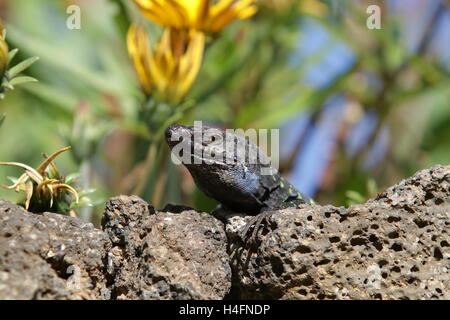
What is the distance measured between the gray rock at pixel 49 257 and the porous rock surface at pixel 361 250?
16.2 inches

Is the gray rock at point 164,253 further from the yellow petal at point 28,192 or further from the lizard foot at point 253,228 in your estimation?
the yellow petal at point 28,192

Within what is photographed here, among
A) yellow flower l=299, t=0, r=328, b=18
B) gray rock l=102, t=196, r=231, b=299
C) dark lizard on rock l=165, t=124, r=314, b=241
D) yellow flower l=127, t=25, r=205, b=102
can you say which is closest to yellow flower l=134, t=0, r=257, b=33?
yellow flower l=127, t=25, r=205, b=102

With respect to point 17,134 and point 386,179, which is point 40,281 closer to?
point 17,134

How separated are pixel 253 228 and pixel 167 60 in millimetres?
928

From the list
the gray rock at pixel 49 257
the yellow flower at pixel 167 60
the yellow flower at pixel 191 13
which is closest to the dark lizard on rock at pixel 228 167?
→ the gray rock at pixel 49 257

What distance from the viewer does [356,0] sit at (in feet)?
15.3

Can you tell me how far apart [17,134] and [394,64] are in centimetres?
202

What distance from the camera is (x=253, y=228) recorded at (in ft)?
7.43

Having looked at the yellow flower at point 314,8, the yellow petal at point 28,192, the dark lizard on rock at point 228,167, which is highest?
the yellow flower at point 314,8

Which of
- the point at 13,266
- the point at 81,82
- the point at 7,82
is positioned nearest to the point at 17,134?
the point at 81,82

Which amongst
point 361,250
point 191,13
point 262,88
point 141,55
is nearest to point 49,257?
point 361,250

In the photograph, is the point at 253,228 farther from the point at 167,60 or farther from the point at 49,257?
the point at 167,60

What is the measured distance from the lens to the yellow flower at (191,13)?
2.95 meters
